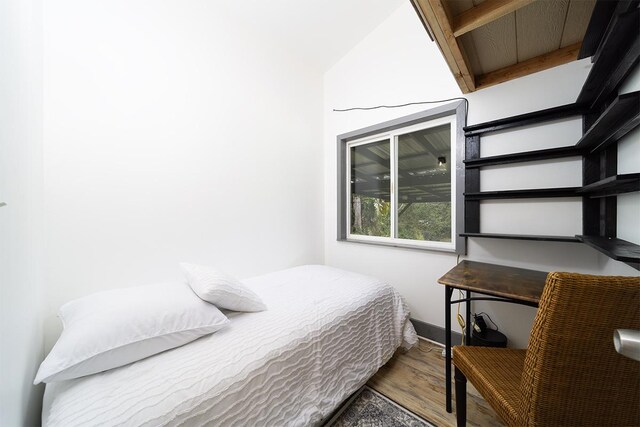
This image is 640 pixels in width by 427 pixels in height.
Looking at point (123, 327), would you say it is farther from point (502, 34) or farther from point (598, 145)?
point (598, 145)

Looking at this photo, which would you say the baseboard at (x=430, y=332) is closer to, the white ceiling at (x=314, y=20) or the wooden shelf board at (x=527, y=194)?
the wooden shelf board at (x=527, y=194)

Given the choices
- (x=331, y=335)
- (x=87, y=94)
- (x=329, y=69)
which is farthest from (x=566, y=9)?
(x=87, y=94)

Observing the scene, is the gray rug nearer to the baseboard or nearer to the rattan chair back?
the rattan chair back

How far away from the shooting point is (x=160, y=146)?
5.49 feet

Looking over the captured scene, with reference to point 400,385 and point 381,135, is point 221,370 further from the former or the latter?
point 381,135

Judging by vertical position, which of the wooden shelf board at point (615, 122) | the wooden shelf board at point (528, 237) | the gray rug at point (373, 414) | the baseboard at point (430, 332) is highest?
the wooden shelf board at point (615, 122)

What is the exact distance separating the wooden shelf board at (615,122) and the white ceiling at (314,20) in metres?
2.05

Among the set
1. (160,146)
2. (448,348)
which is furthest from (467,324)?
(160,146)

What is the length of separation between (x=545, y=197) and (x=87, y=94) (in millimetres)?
3126

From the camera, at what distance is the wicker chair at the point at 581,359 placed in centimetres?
62

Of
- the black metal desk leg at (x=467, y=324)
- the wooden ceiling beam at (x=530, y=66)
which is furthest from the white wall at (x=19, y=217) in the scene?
the wooden ceiling beam at (x=530, y=66)

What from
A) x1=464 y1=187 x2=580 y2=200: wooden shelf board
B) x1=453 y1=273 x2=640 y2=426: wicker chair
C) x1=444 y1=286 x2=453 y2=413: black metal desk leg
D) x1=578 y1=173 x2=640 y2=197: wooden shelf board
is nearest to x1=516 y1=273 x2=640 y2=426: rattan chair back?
x1=453 y1=273 x2=640 y2=426: wicker chair

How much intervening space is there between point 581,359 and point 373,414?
110 cm

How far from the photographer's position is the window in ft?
6.69
